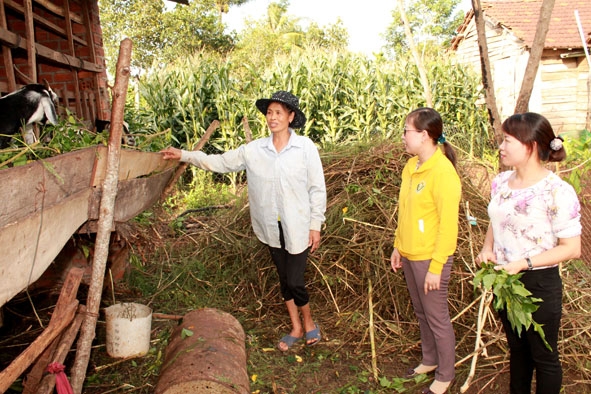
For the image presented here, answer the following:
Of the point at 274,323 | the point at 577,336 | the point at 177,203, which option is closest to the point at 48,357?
the point at 274,323

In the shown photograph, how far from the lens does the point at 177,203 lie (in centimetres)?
862

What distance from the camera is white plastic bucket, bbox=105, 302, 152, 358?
344 cm

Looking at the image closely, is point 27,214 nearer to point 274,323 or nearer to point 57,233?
point 57,233

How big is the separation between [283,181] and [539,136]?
168 cm

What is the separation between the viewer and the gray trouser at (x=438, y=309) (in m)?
2.91

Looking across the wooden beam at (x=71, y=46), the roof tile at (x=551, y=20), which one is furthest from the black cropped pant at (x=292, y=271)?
the roof tile at (x=551, y=20)

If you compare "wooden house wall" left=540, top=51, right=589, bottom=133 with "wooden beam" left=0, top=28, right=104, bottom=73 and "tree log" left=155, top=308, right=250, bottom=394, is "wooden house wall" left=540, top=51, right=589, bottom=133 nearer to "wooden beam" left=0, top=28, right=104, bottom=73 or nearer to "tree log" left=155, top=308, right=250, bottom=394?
"wooden beam" left=0, top=28, right=104, bottom=73

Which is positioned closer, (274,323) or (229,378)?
(229,378)

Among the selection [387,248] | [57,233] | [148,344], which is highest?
[57,233]

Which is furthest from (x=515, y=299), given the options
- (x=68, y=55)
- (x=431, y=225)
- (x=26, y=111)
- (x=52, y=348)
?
(x=68, y=55)

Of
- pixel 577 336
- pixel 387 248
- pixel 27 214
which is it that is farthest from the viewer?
pixel 387 248

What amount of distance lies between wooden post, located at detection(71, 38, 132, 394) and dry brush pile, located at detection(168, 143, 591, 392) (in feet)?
Answer: 6.09

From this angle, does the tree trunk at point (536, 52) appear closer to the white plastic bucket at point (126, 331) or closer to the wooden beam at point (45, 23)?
the white plastic bucket at point (126, 331)

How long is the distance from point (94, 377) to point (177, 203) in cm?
547
